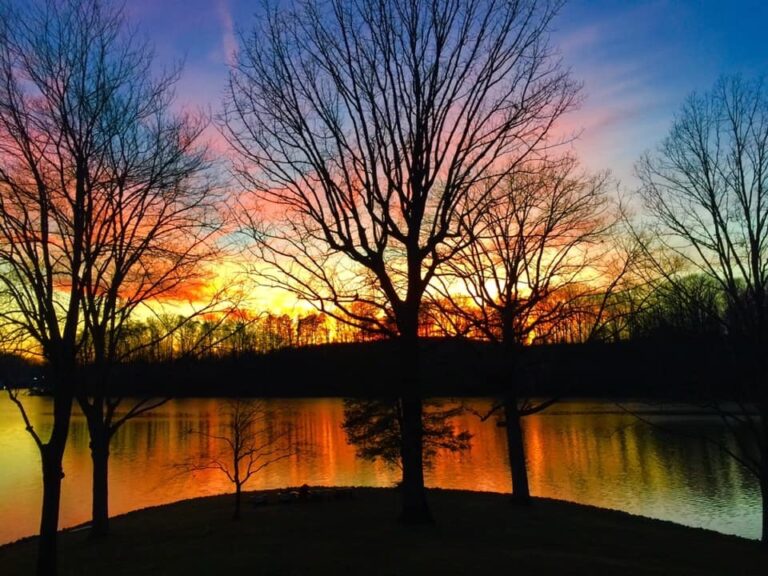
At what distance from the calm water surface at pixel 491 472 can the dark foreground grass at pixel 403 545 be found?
492 cm

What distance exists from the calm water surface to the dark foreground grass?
16.1 feet

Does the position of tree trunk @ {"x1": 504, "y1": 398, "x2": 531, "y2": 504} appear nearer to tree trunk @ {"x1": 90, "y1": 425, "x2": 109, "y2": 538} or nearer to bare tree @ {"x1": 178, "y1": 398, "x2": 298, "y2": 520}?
bare tree @ {"x1": 178, "y1": 398, "x2": 298, "y2": 520}

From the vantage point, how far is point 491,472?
32.0 metres

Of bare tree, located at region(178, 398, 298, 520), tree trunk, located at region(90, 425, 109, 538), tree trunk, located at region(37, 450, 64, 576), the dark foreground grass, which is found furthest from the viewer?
bare tree, located at region(178, 398, 298, 520)

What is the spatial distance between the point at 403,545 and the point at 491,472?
21.4 meters

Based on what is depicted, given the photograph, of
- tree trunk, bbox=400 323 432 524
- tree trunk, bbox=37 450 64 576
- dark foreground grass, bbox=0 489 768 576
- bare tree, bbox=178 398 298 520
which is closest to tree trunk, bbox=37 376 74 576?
tree trunk, bbox=37 450 64 576

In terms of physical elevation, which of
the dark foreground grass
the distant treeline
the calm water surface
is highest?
the distant treeline

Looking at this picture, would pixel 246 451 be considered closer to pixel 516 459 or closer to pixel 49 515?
pixel 516 459

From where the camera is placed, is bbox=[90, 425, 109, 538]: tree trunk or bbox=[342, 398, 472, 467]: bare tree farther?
bbox=[342, 398, 472, 467]: bare tree

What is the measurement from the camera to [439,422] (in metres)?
26.7

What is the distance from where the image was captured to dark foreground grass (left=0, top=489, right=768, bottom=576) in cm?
1046

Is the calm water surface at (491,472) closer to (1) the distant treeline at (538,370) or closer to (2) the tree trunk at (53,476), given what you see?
(1) the distant treeline at (538,370)

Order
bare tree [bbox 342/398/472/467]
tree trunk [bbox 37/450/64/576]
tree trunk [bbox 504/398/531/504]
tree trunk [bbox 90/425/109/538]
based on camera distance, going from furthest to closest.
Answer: bare tree [bbox 342/398/472/467] < tree trunk [bbox 504/398/531/504] < tree trunk [bbox 90/425/109/538] < tree trunk [bbox 37/450/64/576]

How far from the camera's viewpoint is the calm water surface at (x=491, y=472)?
2491 cm
